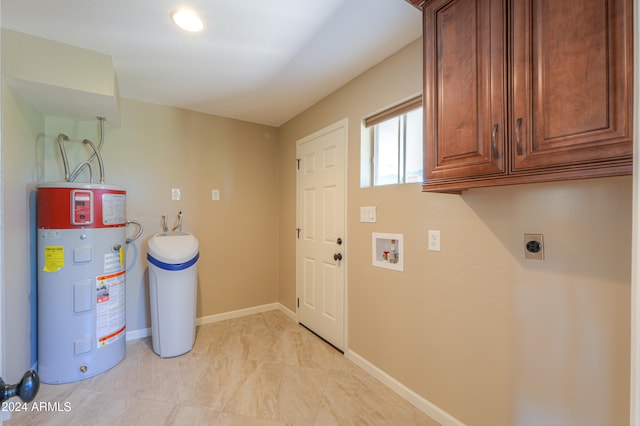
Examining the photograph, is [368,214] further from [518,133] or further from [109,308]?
[109,308]

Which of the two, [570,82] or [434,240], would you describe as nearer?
[570,82]

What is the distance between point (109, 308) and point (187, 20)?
212 cm

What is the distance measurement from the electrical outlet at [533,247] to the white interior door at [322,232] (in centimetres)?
140

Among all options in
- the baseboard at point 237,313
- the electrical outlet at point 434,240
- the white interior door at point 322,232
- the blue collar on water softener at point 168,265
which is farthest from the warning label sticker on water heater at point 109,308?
the electrical outlet at point 434,240

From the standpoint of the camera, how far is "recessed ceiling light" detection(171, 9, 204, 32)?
1682 mm

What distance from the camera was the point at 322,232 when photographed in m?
2.87

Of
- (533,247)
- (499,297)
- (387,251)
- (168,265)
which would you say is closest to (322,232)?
(387,251)

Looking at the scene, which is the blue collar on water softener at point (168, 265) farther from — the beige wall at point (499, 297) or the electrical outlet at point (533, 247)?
the electrical outlet at point (533, 247)

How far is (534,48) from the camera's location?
111 centimetres

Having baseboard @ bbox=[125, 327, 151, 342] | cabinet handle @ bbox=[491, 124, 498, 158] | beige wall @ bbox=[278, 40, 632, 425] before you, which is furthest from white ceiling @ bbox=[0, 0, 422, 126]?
baseboard @ bbox=[125, 327, 151, 342]

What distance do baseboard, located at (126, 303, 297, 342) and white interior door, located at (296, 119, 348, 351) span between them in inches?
16.0

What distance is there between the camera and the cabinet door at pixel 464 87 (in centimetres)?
121

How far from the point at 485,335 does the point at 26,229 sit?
9.94 feet

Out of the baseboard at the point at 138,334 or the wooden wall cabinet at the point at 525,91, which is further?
the baseboard at the point at 138,334
